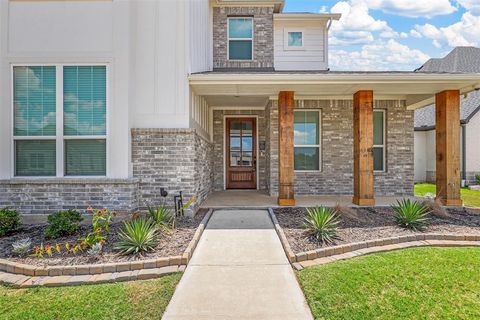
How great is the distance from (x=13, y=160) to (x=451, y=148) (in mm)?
9546

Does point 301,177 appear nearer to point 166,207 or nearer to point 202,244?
point 166,207

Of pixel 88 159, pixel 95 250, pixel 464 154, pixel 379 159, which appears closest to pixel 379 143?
→ pixel 379 159

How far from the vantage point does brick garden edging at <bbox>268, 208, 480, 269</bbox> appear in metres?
4.02

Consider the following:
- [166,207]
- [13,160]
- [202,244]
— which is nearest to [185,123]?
[166,207]

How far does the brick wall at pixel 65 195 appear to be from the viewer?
230 inches

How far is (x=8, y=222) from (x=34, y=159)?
1368 millimetres

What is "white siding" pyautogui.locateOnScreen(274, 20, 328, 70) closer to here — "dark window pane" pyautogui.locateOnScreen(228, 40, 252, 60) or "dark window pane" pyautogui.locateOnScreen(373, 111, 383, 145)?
"dark window pane" pyautogui.locateOnScreen(228, 40, 252, 60)

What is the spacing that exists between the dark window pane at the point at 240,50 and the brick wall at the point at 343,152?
2.49 metres

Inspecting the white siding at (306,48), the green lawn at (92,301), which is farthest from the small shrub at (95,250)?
the white siding at (306,48)

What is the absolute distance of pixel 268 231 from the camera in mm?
5250

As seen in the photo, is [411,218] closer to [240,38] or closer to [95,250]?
[95,250]

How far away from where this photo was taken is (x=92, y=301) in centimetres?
307

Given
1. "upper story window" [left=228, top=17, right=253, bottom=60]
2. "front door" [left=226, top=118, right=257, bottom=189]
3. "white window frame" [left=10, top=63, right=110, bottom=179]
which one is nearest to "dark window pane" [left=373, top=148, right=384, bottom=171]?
"front door" [left=226, top=118, right=257, bottom=189]

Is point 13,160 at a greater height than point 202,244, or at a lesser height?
greater
